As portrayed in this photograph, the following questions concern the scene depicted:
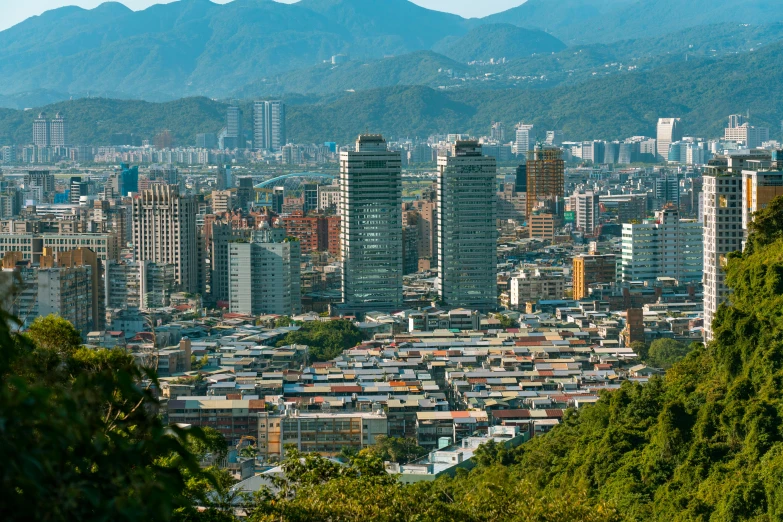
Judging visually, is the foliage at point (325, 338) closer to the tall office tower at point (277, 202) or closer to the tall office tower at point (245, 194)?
the tall office tower at point (277, 202)

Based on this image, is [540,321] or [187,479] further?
[540,321]

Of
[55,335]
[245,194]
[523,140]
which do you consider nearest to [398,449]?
[55,335]

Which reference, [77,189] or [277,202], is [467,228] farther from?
[77,189]

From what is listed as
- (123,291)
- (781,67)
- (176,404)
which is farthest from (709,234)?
(781,67)

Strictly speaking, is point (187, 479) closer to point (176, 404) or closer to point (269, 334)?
point (176, 404)

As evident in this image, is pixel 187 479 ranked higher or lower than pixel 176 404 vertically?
higher

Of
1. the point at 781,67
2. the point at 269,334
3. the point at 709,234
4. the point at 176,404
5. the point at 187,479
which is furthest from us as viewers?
the point at 781,67
